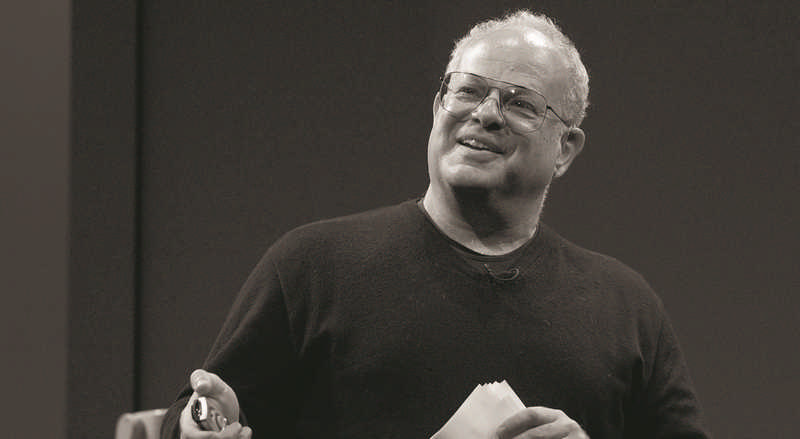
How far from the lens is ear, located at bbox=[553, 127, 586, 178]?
182cm

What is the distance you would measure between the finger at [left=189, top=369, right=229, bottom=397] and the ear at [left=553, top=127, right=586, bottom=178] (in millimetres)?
779

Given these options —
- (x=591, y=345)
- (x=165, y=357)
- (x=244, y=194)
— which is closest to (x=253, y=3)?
(x=244, y=194)

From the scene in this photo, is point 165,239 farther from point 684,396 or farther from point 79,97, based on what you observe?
point 684,396

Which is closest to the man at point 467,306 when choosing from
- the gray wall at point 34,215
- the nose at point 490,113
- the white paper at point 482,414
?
the nose at point 490,113

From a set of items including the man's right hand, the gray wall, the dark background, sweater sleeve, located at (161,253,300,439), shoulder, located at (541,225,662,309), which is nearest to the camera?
the gray wall

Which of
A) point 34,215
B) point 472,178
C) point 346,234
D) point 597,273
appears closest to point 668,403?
point 597,273

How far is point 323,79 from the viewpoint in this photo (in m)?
2.50

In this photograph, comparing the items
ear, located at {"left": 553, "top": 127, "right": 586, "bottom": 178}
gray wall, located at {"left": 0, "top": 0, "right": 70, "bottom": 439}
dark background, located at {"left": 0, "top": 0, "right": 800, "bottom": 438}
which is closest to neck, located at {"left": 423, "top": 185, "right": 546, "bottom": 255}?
ear, located at {"left": 553, "top": 127, "right": 586, "bottom": 178}

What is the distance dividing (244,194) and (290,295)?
2.90ft

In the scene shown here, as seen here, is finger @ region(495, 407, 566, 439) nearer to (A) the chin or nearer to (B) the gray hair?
(A) the chin

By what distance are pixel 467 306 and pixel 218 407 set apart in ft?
1.60

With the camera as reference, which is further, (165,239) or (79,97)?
(165,239)

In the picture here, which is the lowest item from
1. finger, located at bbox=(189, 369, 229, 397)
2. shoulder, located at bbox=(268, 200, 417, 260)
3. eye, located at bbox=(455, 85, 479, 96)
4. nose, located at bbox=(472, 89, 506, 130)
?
finger, located at bbox=(189, 369, 229, 397)

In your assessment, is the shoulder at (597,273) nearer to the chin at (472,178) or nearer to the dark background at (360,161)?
the chin at (472,178)
